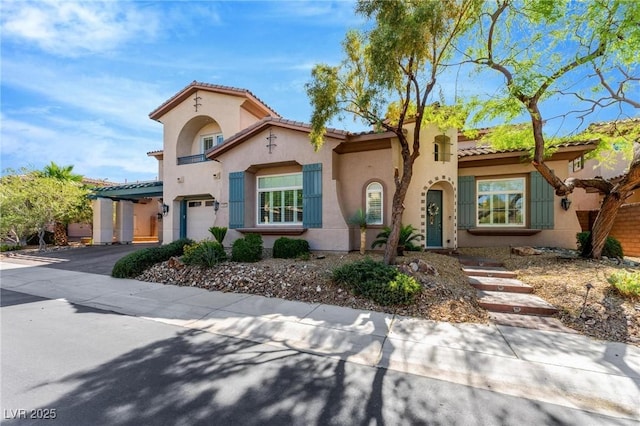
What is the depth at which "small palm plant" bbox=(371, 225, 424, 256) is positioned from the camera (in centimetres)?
964

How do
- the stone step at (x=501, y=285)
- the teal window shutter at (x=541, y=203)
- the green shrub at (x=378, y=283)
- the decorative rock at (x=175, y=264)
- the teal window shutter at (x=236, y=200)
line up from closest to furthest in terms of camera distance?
the green shrub at (x=378, y=283) → the stone step at (x=501, y=285) → the decorative rock at (x=175, y=264) → the teal window shutter at (x=541, y=203) → the teal window shutter at (x=236, y=200)

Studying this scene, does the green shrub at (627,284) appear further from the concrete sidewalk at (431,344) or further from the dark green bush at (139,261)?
the dark green bush at (139,261)

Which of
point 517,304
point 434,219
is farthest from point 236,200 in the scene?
point 517,304

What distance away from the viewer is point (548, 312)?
226 inches

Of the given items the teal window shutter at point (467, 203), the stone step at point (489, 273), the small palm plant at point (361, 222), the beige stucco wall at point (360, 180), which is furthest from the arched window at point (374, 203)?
the teal window shutter at point (467, 203)

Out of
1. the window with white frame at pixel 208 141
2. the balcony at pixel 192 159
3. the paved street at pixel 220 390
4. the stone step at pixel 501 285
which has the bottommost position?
the paved street at pixel 220 390

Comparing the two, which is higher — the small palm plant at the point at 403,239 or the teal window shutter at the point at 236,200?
the teal window shutter at the point at 236,200

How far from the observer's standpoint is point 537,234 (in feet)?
36.9

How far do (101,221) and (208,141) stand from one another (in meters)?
9.67

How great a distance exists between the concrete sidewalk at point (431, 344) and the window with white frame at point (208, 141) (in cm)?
978

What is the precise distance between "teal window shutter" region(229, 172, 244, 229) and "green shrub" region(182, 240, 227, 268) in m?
2.33

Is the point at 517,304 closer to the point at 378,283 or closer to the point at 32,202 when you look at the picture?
the point at 378,283

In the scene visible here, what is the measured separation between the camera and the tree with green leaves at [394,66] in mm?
6637

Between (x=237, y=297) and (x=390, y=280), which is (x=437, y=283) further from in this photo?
(x=237, y=297)
